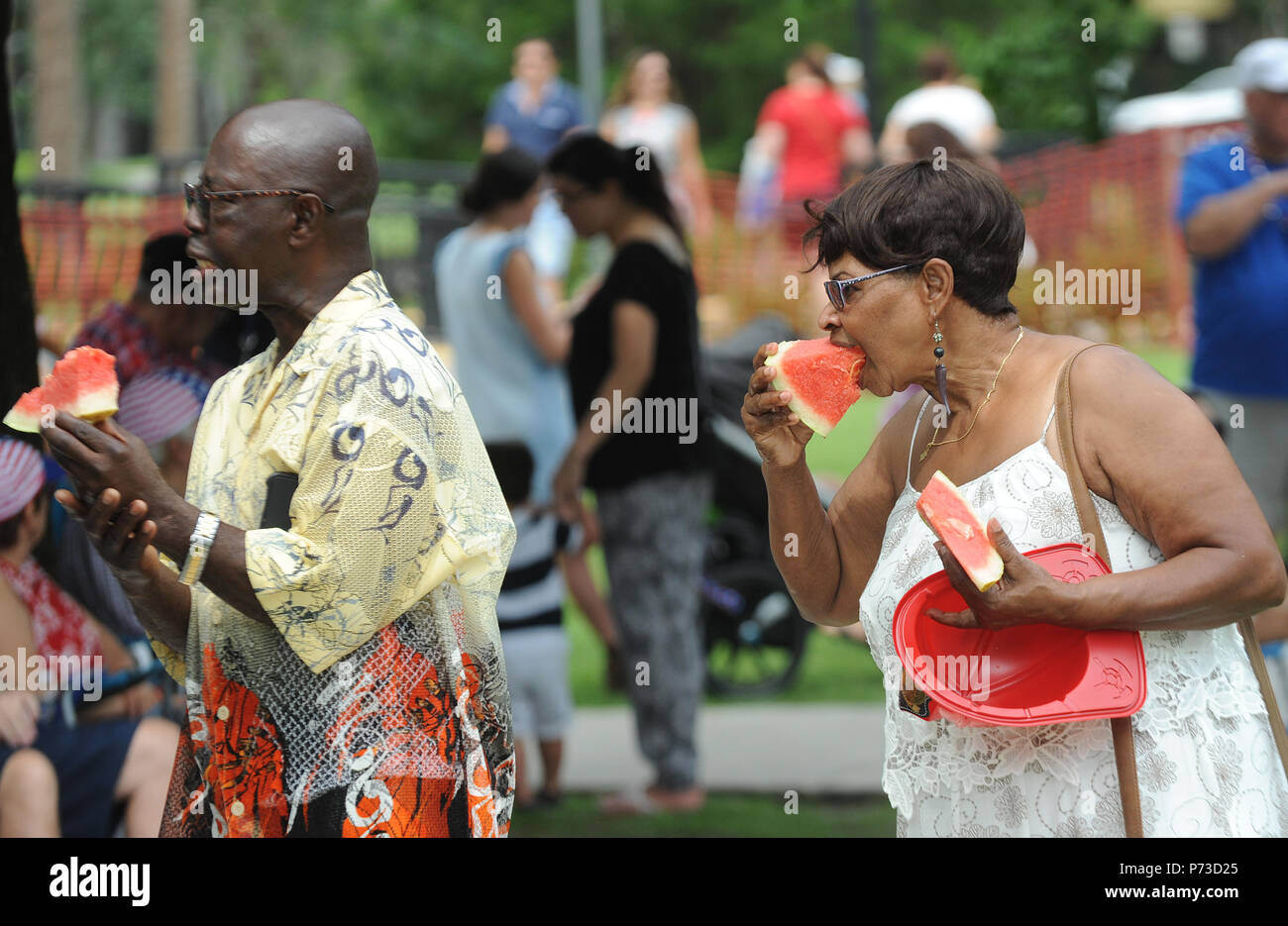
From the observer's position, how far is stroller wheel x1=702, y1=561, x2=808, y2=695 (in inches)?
303

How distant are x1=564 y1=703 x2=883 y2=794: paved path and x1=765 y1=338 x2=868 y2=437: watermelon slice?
12.6 ft

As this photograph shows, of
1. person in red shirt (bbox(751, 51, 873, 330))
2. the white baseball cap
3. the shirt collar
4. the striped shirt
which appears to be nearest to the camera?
the shirt collar

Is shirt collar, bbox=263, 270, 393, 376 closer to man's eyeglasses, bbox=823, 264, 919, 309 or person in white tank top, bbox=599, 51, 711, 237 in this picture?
man's eyeglasses, bbox=823, 264, 919, 309

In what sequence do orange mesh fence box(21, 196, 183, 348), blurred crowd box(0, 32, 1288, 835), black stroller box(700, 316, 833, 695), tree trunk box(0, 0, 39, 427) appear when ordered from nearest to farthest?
1. tree trunk box(0, 0, 39, 427)
2. blurred crowd box(0, 32, 1288, 835)
3. black stroller box(700, 316, 833, 695)
4. orange mesh fence box(21, 196, 183, 348)

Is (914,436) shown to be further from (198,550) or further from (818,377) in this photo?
(198,550)

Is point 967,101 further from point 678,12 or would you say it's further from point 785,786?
point 678,12

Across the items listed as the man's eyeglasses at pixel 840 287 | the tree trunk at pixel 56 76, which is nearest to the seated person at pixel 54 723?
the man's eyeglasses at pixel 840 287

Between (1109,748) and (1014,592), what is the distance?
390mm

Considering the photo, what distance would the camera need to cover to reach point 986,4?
102 feet

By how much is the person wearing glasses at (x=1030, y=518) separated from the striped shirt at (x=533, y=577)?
3260 millimetres

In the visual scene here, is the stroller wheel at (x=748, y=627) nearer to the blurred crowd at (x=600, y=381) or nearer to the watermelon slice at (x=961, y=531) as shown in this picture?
the blurred crowd at (x=600, y=381)

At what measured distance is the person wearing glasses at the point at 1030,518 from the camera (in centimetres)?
256

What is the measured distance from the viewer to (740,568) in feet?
25.2

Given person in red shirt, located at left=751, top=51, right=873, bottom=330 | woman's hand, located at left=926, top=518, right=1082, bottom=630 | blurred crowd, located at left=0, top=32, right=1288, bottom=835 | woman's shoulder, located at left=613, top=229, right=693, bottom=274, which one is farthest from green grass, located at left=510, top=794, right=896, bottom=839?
person in red shirt, located at left=751, top=51, right=873, bottom=330
